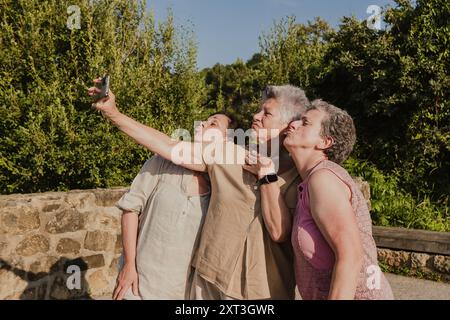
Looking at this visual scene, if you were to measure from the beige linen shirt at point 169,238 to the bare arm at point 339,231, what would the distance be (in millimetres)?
670

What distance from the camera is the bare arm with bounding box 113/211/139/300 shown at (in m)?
2.40

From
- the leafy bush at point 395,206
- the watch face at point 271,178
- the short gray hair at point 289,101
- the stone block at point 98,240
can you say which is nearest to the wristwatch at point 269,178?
the watch face at point 271,178

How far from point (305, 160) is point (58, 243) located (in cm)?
362

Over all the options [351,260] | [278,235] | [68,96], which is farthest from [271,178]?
[68,96]

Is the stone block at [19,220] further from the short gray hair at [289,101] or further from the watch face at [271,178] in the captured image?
the watch face at [271,178]

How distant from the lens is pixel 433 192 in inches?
305

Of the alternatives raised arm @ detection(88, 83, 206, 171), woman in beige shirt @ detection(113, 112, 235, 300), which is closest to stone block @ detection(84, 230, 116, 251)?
woman in beige shirt @ detection(113, 112, 235, 300)

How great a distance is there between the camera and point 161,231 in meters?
2.40

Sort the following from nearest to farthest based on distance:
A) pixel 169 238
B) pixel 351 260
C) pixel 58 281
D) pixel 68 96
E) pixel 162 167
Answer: pixel 351 260
pixel 169 238
pixel 162 167
pixel 58 281
pixel 68 96

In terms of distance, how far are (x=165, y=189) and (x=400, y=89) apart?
612 centimetres

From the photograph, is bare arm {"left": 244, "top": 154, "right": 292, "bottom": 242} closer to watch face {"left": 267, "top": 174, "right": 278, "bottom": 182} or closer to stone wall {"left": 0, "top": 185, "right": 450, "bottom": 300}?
watch face {"left": 267, "top": 174, "right": 278, "bottom": 182}

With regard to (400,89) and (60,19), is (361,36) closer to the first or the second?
Result: (400,89)

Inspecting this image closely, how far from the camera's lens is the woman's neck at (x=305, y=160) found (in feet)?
7.12

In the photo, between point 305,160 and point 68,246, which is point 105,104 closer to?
point 305,160
